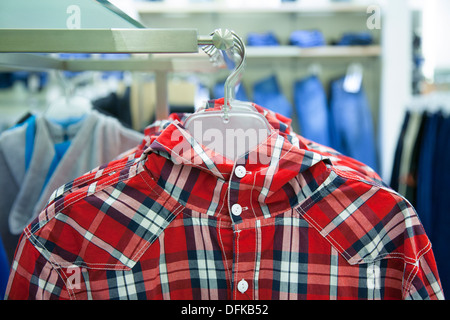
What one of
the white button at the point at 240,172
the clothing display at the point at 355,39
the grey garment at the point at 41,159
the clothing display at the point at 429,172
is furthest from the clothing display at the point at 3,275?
the clothing display at the point at 355,39

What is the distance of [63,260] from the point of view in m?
0.52

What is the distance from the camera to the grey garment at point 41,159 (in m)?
0.75

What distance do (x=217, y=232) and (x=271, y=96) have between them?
1.65 meters

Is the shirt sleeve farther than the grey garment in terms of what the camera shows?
No

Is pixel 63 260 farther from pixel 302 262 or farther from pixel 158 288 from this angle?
pixel 302 262

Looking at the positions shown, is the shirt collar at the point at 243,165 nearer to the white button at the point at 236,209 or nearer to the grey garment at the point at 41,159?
the white button at the point at 236,209

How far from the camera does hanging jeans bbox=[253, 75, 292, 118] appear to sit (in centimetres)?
205

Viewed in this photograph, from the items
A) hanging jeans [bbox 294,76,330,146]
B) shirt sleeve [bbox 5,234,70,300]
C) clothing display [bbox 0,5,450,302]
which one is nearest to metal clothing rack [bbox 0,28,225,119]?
clothing display [bbox 0,5,450,302]

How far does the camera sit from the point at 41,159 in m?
0.78

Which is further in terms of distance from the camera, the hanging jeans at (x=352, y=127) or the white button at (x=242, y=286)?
the hanging jeans at (x=352, y=127)

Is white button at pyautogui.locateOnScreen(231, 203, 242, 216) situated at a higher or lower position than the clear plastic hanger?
lower

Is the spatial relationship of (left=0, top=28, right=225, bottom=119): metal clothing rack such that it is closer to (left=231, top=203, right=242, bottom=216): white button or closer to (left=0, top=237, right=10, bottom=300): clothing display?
(left=231, top=203, right=242, bottom=216): white button

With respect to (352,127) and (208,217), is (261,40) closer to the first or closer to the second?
(352,127)
